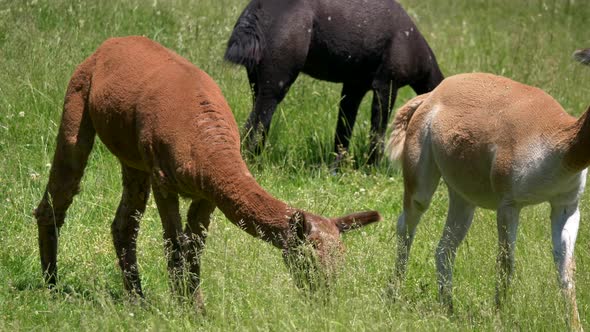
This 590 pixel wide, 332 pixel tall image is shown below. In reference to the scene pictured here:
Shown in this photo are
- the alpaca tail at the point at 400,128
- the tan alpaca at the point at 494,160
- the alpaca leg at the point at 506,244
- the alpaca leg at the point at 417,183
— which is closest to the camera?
the tan alpaca at the point at 494,160

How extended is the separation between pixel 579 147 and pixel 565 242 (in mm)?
575

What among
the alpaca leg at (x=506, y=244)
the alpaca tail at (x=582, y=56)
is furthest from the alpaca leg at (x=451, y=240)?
the alpaca tail at (x=582, y=56)

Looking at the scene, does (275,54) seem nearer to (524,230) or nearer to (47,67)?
(47,67)

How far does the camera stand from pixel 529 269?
20.3ft

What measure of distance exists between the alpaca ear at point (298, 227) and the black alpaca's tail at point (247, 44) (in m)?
4.43

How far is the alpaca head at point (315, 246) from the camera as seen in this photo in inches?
191

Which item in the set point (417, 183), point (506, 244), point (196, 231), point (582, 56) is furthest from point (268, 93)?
point (582, 56)

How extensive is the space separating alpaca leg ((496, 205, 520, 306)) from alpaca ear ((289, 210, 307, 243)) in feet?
4.29

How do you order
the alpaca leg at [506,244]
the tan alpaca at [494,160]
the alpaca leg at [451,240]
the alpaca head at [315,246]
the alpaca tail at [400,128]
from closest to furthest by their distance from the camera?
the alpaca head at [315,246] < the tan alpaca at [494,160] < the alpaca leg at [506,244] < the alpaca leg at [451,240] < the alpaca tail at [400,128]

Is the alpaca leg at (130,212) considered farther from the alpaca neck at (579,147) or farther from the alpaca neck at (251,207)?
the alpaca neck at (579,147)

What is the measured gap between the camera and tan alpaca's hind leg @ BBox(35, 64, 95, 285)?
6.36 metres

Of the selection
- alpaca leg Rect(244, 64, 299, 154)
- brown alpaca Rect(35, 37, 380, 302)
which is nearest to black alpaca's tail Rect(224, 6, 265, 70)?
alpaca leg Rect(244, 64, 299, 154)

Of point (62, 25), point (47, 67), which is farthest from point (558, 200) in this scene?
point (62, 25)

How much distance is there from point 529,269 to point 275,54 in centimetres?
385
